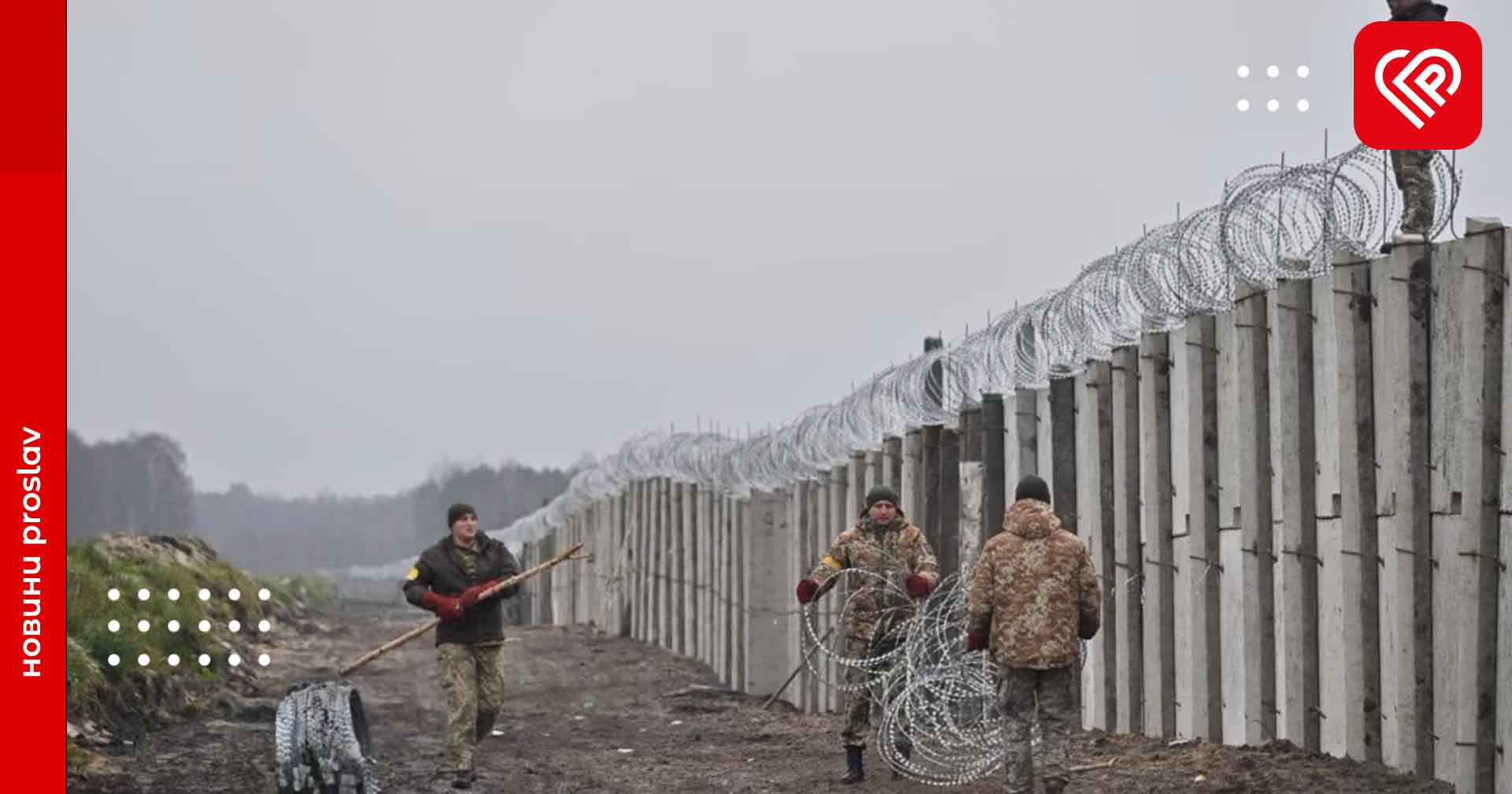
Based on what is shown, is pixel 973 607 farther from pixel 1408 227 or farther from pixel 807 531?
pixel 807 531

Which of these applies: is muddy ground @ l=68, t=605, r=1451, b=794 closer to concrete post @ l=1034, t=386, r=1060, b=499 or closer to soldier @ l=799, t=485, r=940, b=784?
soldier @ l=799, t=485, r=940, b=784

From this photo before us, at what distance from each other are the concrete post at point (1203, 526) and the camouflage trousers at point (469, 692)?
4266mm

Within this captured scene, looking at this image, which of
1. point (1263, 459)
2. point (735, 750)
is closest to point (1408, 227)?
point (1263, 459)

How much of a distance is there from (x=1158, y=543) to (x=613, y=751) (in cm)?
498

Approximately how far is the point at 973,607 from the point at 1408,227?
8.29ft

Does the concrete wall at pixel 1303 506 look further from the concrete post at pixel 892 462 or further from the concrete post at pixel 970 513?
the concrete post at pixel 892 462

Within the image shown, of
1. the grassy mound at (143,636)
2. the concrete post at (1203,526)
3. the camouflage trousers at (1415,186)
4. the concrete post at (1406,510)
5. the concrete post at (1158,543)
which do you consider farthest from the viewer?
the grassy mound at (143,636)

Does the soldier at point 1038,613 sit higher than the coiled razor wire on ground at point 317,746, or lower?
higher

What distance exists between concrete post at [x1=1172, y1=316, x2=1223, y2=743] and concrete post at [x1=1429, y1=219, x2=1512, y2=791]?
2418 millimetres

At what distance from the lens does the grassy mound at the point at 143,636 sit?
52.1ft

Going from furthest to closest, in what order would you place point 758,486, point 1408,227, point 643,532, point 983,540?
point 643,532 < point 758,486 < point 983,540 < point 1408,227

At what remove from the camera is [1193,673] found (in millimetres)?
11602

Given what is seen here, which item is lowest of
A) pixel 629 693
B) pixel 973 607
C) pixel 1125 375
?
pixel 629 693

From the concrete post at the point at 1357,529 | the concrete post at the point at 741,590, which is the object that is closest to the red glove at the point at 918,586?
the concrete post at the point at 1357,529
